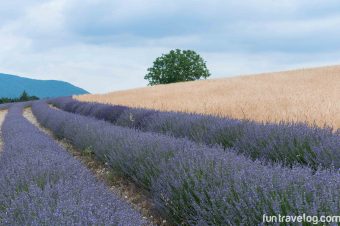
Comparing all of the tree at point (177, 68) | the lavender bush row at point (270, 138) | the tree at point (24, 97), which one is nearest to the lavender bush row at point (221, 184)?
the lavender bush row at point (270, 138)

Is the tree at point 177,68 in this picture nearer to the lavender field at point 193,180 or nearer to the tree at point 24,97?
the tree at point 24,97

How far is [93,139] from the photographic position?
7.00 metres

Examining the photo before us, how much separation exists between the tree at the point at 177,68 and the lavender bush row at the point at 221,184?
126 ft

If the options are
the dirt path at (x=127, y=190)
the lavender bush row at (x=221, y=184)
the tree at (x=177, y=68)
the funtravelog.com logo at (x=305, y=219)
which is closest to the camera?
the funtravelog.com logo at (x=305, y=219)

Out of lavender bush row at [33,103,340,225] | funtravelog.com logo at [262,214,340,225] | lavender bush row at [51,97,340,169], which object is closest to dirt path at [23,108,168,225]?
lavender bush row at [33,103,340,225]

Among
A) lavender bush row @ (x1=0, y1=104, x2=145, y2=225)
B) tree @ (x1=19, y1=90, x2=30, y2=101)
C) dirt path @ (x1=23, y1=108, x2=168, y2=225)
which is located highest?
tree @ (x1=19, y1=90, x2=30, y2=101)

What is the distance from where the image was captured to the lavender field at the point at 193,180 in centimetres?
236

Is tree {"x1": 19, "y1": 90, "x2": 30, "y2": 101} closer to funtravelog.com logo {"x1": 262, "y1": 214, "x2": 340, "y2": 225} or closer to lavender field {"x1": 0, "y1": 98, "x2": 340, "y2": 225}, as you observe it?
lavender field {"x1": 0, "y1": 98, "x2": 340, "y2": 225}

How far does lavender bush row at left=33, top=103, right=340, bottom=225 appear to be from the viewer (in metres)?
2.30

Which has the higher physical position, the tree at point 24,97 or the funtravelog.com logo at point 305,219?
the tree at point 24,97

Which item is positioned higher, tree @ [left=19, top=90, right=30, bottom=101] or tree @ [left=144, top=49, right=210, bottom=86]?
tree @ [left=144, top=49, right=210, bottom=86]

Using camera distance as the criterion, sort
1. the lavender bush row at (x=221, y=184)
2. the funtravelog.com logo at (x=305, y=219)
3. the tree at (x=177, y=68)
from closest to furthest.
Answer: the funtravelog.com logo at (x=305, y=219) < the lavender bush row at (x=221, y=184) < the tree at (x=177, y=68)

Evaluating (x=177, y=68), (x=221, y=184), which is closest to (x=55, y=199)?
(x=221, y=184)

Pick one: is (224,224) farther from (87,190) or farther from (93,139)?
(93,139)
